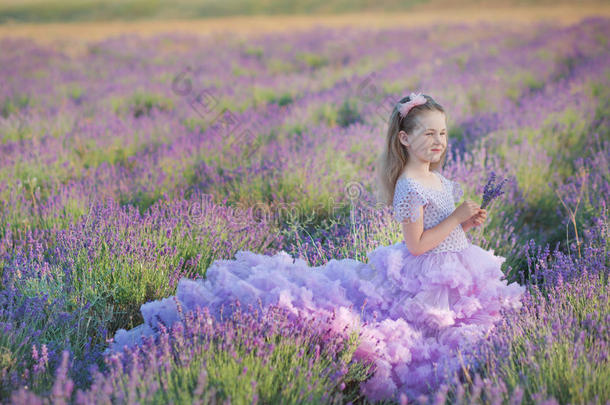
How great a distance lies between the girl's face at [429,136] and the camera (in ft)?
7.28

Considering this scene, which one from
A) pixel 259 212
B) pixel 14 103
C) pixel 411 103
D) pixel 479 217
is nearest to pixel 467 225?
pixel 479 217

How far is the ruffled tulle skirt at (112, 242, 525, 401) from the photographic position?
6.77 feet

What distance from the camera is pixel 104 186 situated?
12.2 feet

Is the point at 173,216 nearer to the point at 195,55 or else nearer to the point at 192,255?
the point at 192,255

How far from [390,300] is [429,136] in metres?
0.77

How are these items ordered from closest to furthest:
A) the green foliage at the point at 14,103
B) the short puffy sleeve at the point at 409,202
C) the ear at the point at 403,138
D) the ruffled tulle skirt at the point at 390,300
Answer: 1. the ruffled tulle skirt at the point at 390,300
2. the short puffy sleeve at the point at 409,202
3. the ear at the point at 403,138
4. the green foliage at the point at 14,103

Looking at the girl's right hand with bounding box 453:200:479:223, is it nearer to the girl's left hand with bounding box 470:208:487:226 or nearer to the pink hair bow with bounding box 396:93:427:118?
the girl's left hand with bounding box 470:208:487:226

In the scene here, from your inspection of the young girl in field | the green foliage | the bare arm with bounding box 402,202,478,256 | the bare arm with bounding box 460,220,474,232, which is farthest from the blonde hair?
the green foliage

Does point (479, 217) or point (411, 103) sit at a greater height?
point (411, 103)

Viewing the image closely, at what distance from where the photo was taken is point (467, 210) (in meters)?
2.10

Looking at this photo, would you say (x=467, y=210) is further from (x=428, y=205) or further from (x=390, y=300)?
(x=390, y=300)

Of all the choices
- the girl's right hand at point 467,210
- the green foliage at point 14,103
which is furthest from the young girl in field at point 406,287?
the green foliage at point 14,103

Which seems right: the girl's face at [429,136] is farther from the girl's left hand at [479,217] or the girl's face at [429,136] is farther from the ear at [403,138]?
the girl's left hand at [479,217]

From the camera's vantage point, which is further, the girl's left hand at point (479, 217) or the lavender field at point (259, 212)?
the girl's left hand at point (479, 217)
